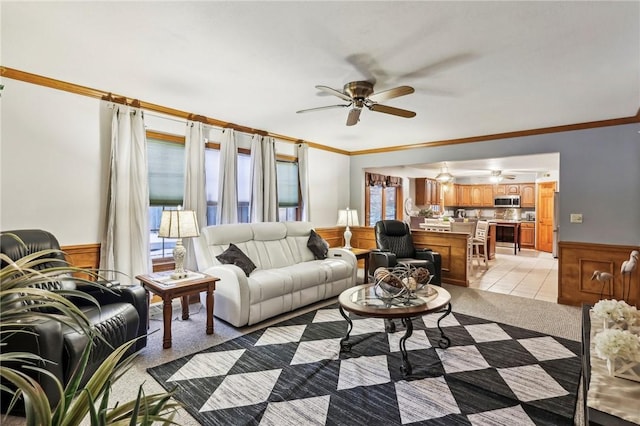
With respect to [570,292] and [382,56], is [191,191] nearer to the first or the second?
[382,56]

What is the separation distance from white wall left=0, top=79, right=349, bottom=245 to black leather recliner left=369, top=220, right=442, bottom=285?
3.62 metres

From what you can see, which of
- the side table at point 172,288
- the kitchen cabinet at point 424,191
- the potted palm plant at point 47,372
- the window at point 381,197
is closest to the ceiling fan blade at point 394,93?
the side table at point 172,288

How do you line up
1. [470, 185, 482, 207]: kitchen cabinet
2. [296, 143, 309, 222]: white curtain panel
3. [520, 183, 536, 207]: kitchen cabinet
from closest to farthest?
[296, 143, 309, 222]: white curtain panel, [520, 183, 536, 207]: kitchen cabinet, [470, 185, 482, 207]: kitchen cabinet

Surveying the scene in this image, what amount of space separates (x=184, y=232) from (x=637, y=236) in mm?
5306

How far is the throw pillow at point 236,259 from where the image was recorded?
374 cm

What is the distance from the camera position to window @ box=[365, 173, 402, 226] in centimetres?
739

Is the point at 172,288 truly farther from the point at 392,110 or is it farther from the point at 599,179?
the point at 599,179

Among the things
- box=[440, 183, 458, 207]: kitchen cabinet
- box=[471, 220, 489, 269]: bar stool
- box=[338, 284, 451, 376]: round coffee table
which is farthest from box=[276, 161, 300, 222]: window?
box=[440, 183, 458, 207]: kitchen cabinet

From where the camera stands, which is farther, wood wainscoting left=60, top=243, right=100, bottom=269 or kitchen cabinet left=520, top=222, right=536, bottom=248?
kitchen cabinet left=520, top=222, right=536, bottom=248

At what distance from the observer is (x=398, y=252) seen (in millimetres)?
5320

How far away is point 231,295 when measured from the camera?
337 cm

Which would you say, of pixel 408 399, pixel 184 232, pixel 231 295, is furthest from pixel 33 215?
pixel 408 399

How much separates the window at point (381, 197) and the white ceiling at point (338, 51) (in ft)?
11.5

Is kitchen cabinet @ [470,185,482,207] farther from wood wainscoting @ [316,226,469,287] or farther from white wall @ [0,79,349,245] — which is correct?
white wall @ [0,79,349,245]
